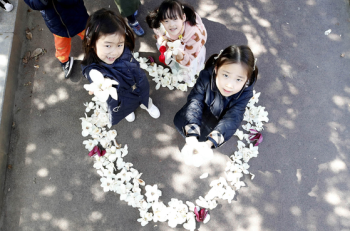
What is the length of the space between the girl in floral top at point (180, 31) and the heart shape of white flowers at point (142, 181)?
0.85 m

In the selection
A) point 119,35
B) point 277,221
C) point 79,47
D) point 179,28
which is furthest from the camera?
point 79,47

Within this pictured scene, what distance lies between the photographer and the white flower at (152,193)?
2.32 metres

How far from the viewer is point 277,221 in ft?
7.70

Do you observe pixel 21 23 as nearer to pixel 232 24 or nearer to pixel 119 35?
pixel 119 35

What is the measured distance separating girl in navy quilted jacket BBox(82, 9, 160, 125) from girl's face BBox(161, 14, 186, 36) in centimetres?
33

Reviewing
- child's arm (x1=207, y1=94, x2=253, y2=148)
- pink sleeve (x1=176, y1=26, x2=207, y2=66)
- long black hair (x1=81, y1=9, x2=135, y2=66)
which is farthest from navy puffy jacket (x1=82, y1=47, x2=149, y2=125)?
Result: child's arm (x1=207, y1=94, x2=253, y2=148)

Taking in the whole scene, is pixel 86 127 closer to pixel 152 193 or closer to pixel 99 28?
pixel 152 193

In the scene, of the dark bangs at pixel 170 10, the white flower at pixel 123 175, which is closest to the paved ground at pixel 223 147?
the white flower at pixel 123 175

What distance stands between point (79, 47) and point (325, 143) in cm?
302

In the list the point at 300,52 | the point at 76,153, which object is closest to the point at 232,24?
the point at 300,52

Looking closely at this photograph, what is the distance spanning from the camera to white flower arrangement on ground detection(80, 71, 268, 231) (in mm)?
2307

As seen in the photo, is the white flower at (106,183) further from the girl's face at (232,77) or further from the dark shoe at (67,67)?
the girl's face at (232,77)

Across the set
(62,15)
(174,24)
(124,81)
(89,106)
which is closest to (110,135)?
(89,106)

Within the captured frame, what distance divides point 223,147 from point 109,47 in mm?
1573
